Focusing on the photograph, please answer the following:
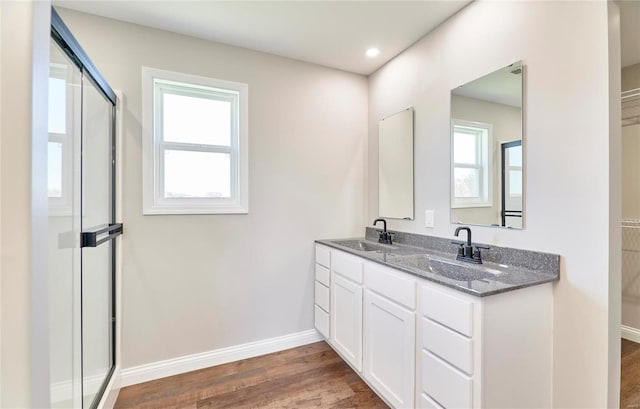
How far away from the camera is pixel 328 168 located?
2760 mm

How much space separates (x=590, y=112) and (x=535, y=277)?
2.67ft

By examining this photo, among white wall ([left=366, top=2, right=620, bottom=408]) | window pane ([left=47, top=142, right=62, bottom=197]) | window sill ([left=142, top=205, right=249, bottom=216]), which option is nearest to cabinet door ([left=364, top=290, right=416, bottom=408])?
white wall ([left=366, top=2, right=620, bottom=408])

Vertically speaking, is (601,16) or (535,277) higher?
(601,16)

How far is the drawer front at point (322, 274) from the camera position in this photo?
245 centimetres

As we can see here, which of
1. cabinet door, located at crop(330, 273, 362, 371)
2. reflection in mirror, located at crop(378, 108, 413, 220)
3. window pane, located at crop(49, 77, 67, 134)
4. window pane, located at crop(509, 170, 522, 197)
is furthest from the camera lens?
reflection in mirror, located at crop(378, 108, 413, 220)

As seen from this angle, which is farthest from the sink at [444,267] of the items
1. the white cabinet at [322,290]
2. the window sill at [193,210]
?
the window sill at [193,210]

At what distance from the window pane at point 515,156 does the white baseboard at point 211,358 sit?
2.12 meters

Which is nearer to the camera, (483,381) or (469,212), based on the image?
(483,381)

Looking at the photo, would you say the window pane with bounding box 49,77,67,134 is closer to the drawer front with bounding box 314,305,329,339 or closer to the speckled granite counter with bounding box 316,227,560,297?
the speckled granite counter with bounding box 316,227,560,297

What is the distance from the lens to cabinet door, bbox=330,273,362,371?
6.59 feet

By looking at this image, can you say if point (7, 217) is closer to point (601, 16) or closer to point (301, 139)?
point (301, 139)

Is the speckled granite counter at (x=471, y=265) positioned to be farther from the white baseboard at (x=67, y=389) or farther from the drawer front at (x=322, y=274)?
the white baseboard at (x=67, y=389)

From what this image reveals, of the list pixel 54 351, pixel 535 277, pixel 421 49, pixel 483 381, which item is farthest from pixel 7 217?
pixel 421 49

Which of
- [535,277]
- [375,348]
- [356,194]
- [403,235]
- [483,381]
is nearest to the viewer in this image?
[483,381]
